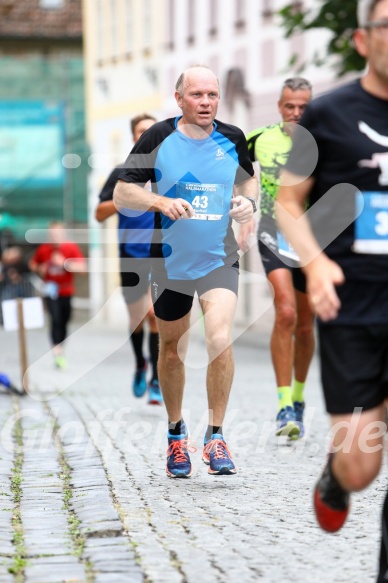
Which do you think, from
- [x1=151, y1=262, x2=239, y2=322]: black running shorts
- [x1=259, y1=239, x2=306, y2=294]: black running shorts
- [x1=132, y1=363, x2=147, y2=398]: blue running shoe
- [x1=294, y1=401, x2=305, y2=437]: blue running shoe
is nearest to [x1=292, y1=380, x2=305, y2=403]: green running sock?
[x1=294, y1=401, x2=305, y2=437]: blue running shoe

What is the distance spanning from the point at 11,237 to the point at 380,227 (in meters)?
37.6

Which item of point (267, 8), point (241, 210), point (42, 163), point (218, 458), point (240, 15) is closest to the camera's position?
point (241, 210)

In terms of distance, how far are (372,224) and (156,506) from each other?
2.47 m

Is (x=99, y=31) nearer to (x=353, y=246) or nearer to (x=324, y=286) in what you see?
(x=353, y=246)

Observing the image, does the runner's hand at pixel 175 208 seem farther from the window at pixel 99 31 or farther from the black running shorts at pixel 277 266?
the window at pixel 99 31

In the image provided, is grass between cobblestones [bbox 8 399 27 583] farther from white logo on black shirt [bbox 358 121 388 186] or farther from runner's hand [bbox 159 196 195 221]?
white logo on black shirt [bbox 358 121 388 186]

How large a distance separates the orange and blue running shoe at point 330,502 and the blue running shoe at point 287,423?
4338mm

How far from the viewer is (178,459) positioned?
7.92 metres

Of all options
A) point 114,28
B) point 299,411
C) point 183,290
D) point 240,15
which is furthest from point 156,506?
point 114,28

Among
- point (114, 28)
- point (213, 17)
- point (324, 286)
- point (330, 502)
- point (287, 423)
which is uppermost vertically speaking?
point (324, 286)

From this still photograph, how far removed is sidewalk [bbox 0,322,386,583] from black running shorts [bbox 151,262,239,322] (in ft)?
2.64

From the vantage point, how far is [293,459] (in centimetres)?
876

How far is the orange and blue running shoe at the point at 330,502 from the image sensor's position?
5.02m

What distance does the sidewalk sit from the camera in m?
5.57
